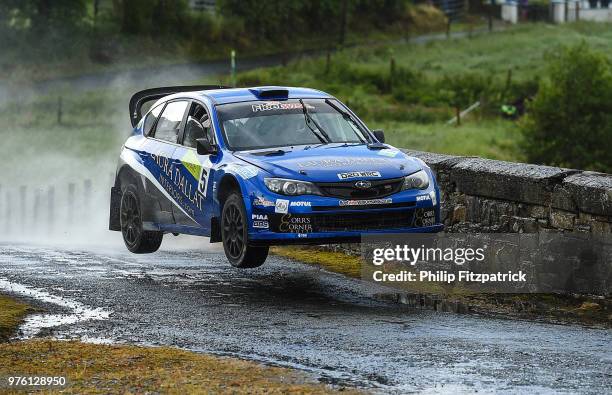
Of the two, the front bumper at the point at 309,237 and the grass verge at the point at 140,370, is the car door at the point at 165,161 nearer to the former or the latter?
the front bumper at the point at 309,237

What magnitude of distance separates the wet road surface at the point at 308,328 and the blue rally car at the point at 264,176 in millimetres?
584

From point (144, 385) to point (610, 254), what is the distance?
15.7 ft

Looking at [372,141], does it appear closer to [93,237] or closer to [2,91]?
[93,237]

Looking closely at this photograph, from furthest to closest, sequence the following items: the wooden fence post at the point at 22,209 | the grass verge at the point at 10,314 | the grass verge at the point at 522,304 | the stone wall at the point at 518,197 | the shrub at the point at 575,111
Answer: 1. the shrub at the point at 575,111
2. the wooden fence post at the point at 22,209
3. the stone wall at the point at 518,197
4. the grass verge at the point at 522,304
5. the grass verge at the point at 10,314

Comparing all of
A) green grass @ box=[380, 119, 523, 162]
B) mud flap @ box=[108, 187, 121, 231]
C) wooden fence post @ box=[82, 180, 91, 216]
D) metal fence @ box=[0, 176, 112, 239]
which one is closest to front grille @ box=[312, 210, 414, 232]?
mud flap @ box=[108, 187, 121, 231]

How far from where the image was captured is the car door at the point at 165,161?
1411 centimetres

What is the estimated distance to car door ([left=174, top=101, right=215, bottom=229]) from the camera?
43.5 ft

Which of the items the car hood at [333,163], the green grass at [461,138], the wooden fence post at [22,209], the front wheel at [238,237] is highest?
the car hood at [333,163]

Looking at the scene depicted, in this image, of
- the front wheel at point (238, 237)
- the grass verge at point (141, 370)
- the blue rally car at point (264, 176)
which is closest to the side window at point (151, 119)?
the blue rally car at point (264, 176)

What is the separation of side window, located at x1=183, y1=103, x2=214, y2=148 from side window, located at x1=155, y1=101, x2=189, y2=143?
26 cm

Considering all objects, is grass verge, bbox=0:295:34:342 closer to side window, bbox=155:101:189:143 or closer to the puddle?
the puddle

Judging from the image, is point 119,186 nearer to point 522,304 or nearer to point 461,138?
point 522,304

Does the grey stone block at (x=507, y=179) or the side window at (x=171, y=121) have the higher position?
the side window at (x=171, y=121)

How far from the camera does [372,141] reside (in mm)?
13750
